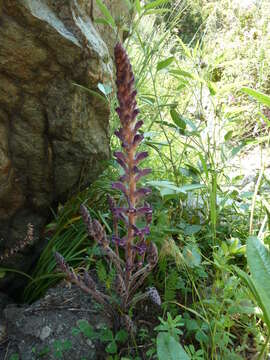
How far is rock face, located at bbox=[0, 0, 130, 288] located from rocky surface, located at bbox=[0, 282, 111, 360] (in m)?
0.58

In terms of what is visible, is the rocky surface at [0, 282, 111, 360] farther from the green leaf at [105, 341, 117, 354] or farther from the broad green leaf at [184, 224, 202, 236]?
the broad green leaf at [184, 224, 202, 236]

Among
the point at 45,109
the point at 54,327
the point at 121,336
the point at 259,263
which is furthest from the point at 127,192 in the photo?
the point at 45,109

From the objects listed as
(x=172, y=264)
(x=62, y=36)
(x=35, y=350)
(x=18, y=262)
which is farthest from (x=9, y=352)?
(x=62, y=36)

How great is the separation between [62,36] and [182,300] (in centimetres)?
142

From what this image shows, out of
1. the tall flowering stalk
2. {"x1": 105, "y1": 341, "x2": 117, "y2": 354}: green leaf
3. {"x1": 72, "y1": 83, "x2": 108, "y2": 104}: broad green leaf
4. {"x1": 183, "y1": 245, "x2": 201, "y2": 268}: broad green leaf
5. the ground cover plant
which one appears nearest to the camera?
the tall flowering stalk

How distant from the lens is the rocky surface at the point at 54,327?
4.31ft

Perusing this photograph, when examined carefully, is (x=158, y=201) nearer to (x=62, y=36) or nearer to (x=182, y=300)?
(x=182, y=300)

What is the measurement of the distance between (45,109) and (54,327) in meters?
1.11

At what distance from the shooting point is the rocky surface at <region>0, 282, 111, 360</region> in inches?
51.7

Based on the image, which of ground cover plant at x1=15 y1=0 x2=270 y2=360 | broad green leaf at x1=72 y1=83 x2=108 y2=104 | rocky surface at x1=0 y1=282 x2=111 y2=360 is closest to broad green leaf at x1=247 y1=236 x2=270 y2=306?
ground cover plant at x1=15 y1=0 x2=270 y2=360

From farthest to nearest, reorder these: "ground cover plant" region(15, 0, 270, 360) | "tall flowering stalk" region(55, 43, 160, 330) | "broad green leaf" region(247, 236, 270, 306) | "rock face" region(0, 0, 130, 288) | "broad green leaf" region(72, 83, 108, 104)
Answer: "broad green leaf" region(72, 83, 108, 104), "rock face" region(0, 0, 130, 288), "ground cover plant" region(15, 0, 270, 360), "broad green leaf" region(247, 236, 270, 306), "tall flowering stalk" region(55, 43, 160, 330)

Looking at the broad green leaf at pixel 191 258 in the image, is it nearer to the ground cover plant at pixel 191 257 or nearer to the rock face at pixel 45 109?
the ground cover plant at pixel 191 257

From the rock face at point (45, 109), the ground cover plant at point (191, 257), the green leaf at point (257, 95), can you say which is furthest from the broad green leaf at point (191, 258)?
the rock face at point (45, 109)

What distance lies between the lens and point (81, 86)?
1652 mm
